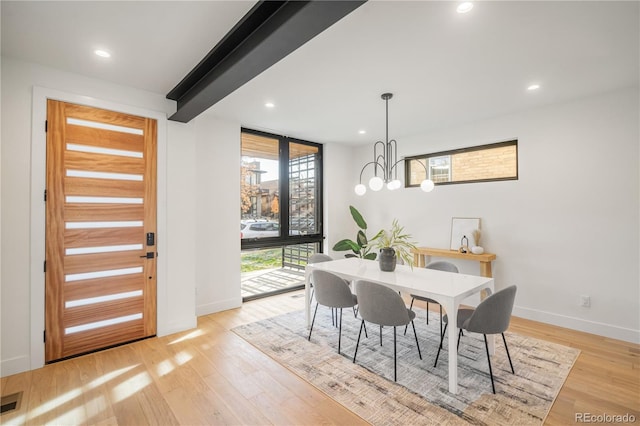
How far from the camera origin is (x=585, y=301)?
3.41 m

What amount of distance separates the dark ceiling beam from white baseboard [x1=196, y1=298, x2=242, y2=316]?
8.53 ft

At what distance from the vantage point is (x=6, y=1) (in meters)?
1.82

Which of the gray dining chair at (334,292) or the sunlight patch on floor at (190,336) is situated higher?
the gray dining chair at (334,292)

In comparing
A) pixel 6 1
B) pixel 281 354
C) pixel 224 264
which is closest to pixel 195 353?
pixel 281 354

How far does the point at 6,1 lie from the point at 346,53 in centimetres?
223

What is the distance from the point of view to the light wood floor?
2.01 m

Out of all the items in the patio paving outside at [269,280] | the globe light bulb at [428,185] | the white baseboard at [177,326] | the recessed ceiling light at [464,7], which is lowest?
the white baseboard at [177,326]

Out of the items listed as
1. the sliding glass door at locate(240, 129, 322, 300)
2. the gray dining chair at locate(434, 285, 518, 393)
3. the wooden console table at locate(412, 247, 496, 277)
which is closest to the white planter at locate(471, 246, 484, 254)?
the wooden console table at locate(412, 247, 496, 277)

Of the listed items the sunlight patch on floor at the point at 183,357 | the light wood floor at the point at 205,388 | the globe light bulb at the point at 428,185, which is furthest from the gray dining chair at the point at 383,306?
the sunlight patch on floor at the point at 183,357

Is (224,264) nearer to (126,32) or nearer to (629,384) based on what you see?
(126,32)

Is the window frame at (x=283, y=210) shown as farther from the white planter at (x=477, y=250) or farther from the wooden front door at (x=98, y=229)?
the white planter at (x=477, y=250)

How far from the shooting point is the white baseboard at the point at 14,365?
97.3 inches

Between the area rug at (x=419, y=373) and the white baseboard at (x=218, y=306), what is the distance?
28.8 inches

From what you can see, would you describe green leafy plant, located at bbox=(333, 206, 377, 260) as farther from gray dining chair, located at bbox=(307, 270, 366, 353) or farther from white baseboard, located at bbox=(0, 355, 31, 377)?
white baseboard, located at bbox=(0, 355, 31, 377)
